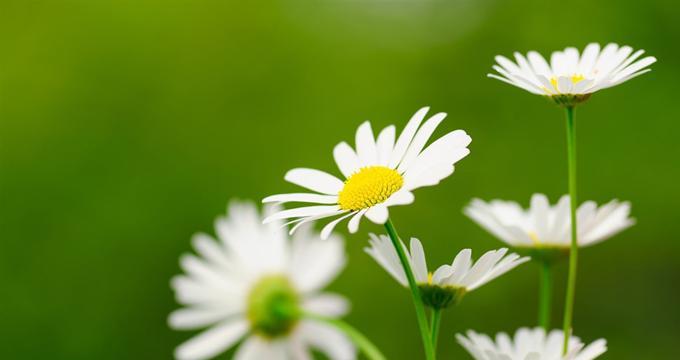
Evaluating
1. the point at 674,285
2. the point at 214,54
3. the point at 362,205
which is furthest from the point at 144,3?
the point at 362,205

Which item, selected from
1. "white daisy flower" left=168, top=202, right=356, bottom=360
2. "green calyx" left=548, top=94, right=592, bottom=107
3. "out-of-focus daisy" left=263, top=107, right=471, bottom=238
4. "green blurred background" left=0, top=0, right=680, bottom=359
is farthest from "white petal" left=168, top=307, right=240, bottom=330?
"green blurred background" left=0, top=0, right=680, bottom=359

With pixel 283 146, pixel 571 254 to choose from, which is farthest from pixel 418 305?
pixel 283 146

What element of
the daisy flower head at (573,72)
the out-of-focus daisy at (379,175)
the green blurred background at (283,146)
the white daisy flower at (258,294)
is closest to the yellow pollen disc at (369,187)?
the out-of-focus daisy at (379,175)

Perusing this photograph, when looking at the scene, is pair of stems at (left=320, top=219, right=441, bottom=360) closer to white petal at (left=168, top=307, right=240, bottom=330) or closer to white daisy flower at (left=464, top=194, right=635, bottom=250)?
white daisy flower at (left=464, top=194, right=635, bottom=250)

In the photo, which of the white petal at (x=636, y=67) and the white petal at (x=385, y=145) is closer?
the white petal at (x=636, y=67)

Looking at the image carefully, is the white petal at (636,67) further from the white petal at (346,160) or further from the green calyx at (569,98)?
the white petal at (346,160)
